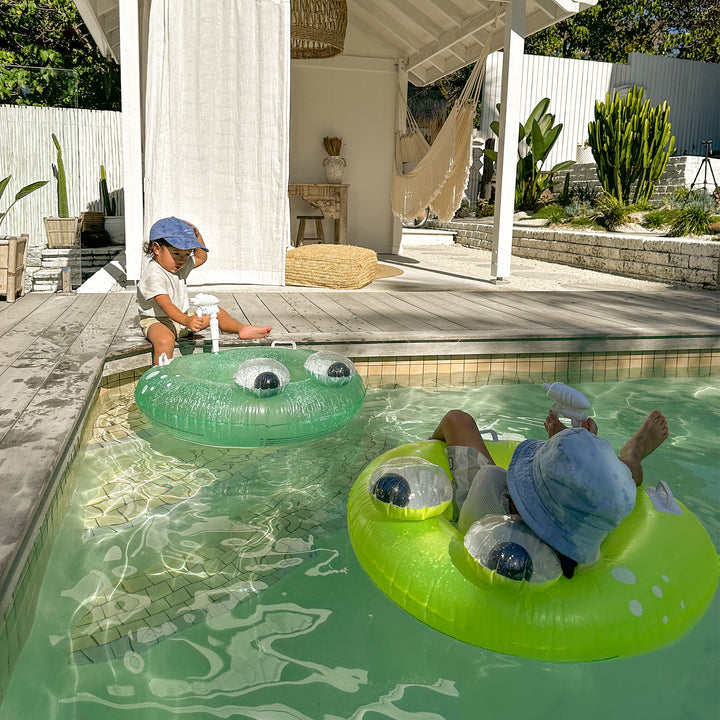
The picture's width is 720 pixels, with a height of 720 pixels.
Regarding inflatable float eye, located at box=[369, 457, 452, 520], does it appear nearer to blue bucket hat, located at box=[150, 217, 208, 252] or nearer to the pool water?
the pool water

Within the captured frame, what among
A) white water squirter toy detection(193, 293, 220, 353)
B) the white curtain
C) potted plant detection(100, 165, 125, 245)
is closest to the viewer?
white water squirter toy detection(193, 293, 220, 353)

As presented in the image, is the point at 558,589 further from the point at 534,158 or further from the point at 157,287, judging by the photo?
the point at 534,158

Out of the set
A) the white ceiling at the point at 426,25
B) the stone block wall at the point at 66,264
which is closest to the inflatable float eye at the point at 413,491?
the white ceiling at the point at 426,25

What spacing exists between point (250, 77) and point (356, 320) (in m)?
2.24

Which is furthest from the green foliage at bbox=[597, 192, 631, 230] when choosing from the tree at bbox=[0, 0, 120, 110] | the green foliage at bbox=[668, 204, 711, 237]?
the tree at bbox=[0, 0, 120, 110]

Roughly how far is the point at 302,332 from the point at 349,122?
18.8 feet

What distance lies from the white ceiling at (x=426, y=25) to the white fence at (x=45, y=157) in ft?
9.86

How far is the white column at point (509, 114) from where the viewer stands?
5.86 meters

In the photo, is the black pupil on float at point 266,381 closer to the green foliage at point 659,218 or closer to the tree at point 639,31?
the green foliage at point 659,218

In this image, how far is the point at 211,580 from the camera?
7.15 ft

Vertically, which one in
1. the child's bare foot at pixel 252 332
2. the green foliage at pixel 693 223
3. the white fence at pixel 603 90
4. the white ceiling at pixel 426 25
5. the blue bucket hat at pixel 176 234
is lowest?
the child's bare foot at pixel 252 332

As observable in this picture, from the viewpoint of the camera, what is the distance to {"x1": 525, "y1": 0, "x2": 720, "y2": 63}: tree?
1778 cm

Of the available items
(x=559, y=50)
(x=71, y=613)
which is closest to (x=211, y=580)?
(x=71, y=613)

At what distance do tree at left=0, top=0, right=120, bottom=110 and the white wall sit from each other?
5.50m
